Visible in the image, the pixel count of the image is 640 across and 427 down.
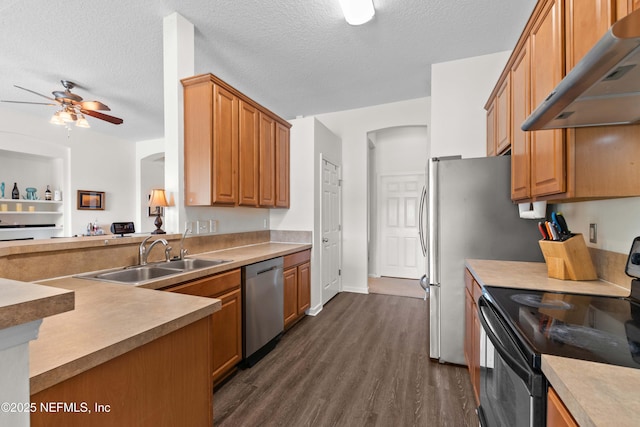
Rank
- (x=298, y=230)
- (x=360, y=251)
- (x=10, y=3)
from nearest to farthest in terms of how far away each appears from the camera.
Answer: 1. (x=10, y=3)
2. (x=298, y=230)
3. (x=360, y=251)

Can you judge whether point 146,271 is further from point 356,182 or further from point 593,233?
point 356,182

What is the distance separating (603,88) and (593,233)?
1125mm

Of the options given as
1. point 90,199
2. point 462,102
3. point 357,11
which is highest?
point 357,11

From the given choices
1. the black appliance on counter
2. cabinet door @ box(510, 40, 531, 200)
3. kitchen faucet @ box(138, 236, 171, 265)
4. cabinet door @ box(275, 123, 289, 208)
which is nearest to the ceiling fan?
cabinet door @ box(275, 123, 289, 208)

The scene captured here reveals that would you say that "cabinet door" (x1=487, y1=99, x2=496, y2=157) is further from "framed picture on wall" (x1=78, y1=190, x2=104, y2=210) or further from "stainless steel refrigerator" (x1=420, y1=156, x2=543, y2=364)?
"framed picture on wall" (x1=78, y1=190, x2=104, y2=210)

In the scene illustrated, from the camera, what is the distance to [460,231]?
218 centimetres

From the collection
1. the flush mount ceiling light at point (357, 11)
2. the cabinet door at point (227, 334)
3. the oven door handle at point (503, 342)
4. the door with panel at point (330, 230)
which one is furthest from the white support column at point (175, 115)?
the oven door handle at point (503, 342)

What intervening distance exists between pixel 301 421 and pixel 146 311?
1.20 m

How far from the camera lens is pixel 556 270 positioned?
153cm

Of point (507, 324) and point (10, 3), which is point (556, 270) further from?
point (10, 3)

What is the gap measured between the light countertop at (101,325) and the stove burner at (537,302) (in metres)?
1.29

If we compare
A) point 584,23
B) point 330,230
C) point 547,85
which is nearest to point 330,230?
point 330,230

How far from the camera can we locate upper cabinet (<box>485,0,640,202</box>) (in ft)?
3.76

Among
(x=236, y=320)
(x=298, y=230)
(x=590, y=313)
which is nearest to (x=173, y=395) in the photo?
(x=236, y=320)
